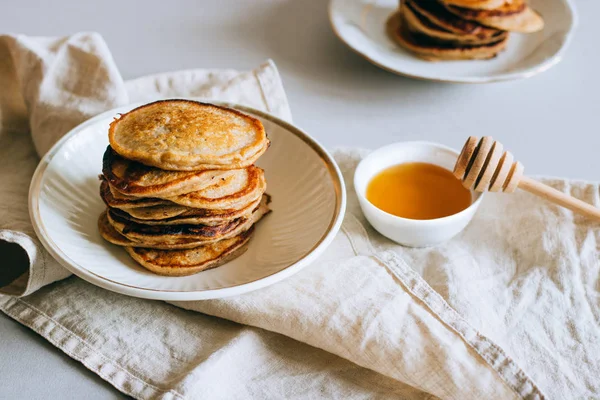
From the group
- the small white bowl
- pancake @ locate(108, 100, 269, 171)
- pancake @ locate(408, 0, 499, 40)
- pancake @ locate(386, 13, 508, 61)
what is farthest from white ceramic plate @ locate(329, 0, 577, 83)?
pancake @ locate(108, 100, 269, 171)

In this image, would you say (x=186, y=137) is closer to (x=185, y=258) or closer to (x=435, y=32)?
(x=185, y=258)

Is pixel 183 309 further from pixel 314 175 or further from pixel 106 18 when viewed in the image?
pixel 106 18

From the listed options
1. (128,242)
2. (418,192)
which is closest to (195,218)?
(128,242)

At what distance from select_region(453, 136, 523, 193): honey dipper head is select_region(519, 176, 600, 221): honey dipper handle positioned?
0.06 m

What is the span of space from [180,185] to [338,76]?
1200 millimetres

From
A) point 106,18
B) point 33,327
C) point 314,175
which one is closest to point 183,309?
point 33,327

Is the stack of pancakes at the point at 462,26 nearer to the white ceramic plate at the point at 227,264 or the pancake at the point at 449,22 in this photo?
the pancake at the point at 449,22

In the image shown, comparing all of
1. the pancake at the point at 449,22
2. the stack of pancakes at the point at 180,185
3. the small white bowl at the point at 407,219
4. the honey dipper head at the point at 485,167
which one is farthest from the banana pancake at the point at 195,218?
the pancake at the point at 449,22

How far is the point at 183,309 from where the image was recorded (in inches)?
61.9

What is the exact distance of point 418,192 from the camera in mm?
Result: 1813

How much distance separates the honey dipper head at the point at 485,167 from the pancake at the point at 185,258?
0.61 m

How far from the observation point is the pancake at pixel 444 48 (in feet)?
7.73

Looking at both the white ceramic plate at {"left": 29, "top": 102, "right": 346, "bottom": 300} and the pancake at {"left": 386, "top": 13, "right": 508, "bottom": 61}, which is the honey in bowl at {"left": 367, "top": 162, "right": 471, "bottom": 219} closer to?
the white ceramic plate at {"left": 29, "top": 102, "right": 346, "bottom": 300}

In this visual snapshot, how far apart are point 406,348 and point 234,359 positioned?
376mm
